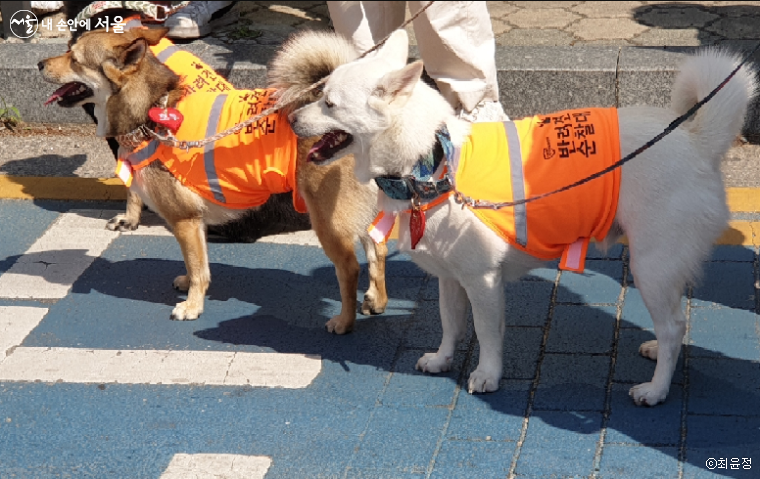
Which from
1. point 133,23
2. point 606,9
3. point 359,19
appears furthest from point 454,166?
point 606,9

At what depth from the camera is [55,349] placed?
15.8ft

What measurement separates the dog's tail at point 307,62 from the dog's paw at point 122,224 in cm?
191

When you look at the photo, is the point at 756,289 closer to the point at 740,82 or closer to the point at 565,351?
the point at 565,351

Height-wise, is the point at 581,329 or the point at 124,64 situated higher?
the point at 124,64

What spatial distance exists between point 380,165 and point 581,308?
1.61 metres

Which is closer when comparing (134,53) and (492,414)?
(492,414)

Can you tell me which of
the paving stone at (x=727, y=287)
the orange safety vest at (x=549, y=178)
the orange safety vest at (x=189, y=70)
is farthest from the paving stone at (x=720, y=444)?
the orange safety vest at (x=189, y=70)

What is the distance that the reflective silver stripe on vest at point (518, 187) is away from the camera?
399 cm

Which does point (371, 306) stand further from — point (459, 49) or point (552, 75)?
point (552, 75)

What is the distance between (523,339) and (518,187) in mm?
1022

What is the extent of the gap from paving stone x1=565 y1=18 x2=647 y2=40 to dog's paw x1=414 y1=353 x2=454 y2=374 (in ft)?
13.6

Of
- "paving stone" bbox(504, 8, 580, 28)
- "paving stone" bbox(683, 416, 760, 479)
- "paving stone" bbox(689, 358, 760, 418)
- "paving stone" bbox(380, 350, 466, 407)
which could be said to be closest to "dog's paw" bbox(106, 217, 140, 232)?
"paving stone" bbox(380, 350, 466, 407)

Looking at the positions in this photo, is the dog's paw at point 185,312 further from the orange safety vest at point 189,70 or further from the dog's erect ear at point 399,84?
the dog's erect ear at point 399,84

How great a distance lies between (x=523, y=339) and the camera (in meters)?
4.72
